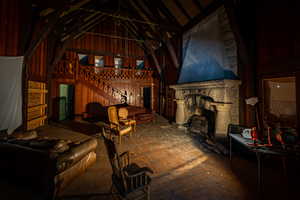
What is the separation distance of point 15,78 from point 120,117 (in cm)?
324

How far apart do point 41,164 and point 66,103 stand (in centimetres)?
806

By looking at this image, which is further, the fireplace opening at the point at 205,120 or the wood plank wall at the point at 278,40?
the fireplace opening at the point at 205,120

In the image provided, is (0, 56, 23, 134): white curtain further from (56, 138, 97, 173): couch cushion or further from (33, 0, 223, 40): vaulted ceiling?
(56, 138, 97, 173): couch cushion

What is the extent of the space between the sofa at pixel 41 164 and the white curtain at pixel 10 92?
184 cm

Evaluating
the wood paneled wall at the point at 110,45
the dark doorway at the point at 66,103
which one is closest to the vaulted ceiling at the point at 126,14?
the wood paneled wall at the point at 110,45

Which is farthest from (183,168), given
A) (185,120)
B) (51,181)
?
(185,120)

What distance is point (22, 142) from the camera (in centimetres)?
218

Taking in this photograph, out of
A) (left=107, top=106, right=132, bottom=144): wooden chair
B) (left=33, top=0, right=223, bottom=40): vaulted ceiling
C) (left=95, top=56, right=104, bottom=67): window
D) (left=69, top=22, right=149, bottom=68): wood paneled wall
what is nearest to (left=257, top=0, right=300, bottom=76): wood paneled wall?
(left=33, top=0, right=223, bottom=40): vaulted ceiling

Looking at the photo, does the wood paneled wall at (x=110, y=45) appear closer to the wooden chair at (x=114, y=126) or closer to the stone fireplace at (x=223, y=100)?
the wooden chair at (x=114, y=126)

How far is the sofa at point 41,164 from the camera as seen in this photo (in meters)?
1.87

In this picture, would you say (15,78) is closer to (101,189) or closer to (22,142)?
(22,142)

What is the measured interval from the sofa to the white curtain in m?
1.84

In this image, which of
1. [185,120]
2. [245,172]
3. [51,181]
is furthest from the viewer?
[185,120]

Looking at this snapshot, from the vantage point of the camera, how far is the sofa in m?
1.87
